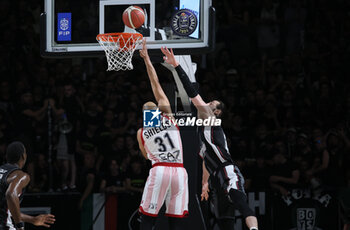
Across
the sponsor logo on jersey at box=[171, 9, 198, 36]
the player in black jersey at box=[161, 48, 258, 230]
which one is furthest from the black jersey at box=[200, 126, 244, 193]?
the sponsor logo on jersey at box=[171, 9, 198, 36]

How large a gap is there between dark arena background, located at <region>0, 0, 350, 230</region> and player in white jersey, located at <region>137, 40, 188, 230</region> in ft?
1.26

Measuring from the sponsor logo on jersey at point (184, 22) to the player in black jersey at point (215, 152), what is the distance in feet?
1.04

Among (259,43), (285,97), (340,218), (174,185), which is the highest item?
(259,43)

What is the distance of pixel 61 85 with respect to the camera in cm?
1138

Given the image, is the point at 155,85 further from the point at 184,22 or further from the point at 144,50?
the point at 184,22

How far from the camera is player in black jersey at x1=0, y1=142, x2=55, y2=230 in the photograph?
20.8 ft

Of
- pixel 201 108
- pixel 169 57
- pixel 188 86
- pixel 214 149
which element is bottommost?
pixel 214 149

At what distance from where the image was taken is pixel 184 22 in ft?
26.3

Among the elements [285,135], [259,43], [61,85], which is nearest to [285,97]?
[285,135]

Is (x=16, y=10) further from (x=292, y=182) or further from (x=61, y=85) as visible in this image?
(x=292, y=182)

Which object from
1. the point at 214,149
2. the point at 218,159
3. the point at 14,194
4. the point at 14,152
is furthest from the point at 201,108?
the point at 14,194

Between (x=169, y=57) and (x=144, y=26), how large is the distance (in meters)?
0.53

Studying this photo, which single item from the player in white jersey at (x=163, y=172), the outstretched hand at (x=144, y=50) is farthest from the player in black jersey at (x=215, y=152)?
the player in white jersey at (x=163, y=172)

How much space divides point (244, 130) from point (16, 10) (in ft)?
19.1
